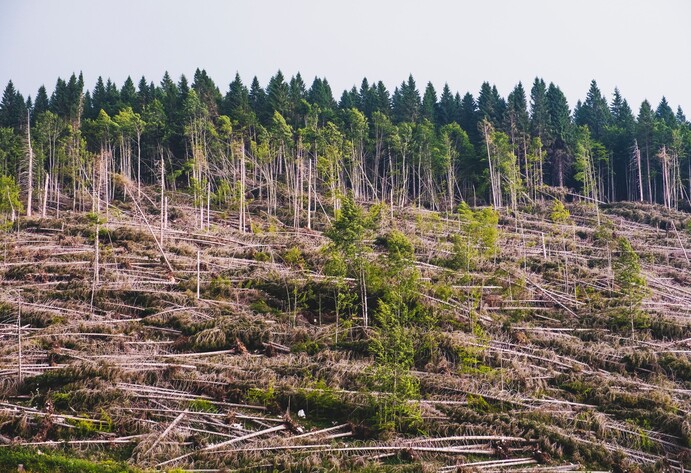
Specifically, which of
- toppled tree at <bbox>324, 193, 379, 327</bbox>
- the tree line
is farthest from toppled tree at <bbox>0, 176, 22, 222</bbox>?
toppled tree at <bbox>324, 193, 379, 327</bbox>

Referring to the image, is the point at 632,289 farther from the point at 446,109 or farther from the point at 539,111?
the point at 446,109

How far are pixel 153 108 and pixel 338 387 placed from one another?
5062 cm

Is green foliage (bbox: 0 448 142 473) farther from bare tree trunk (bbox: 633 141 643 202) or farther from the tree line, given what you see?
bare tree trunk (bbox: 633 141 643 202)

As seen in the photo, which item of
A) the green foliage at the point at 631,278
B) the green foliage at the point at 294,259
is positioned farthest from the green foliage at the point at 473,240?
the green foliage at the point at 294,259

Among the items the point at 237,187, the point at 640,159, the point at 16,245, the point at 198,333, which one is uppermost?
the point at 640,159

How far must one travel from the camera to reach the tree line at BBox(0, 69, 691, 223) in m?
47.4

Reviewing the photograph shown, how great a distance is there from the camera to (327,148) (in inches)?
1876

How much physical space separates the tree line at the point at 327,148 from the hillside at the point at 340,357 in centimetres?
1720

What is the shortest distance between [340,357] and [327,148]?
32884mm

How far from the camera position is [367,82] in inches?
2931

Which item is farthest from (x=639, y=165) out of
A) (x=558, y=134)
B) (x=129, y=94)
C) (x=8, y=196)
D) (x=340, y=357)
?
(x=129, y=94)

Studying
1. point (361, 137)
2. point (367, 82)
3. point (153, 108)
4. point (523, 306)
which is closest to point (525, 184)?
point (361, 137)

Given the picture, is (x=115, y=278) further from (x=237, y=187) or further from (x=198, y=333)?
(x=237, y=187)

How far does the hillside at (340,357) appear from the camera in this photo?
12.1 metres
